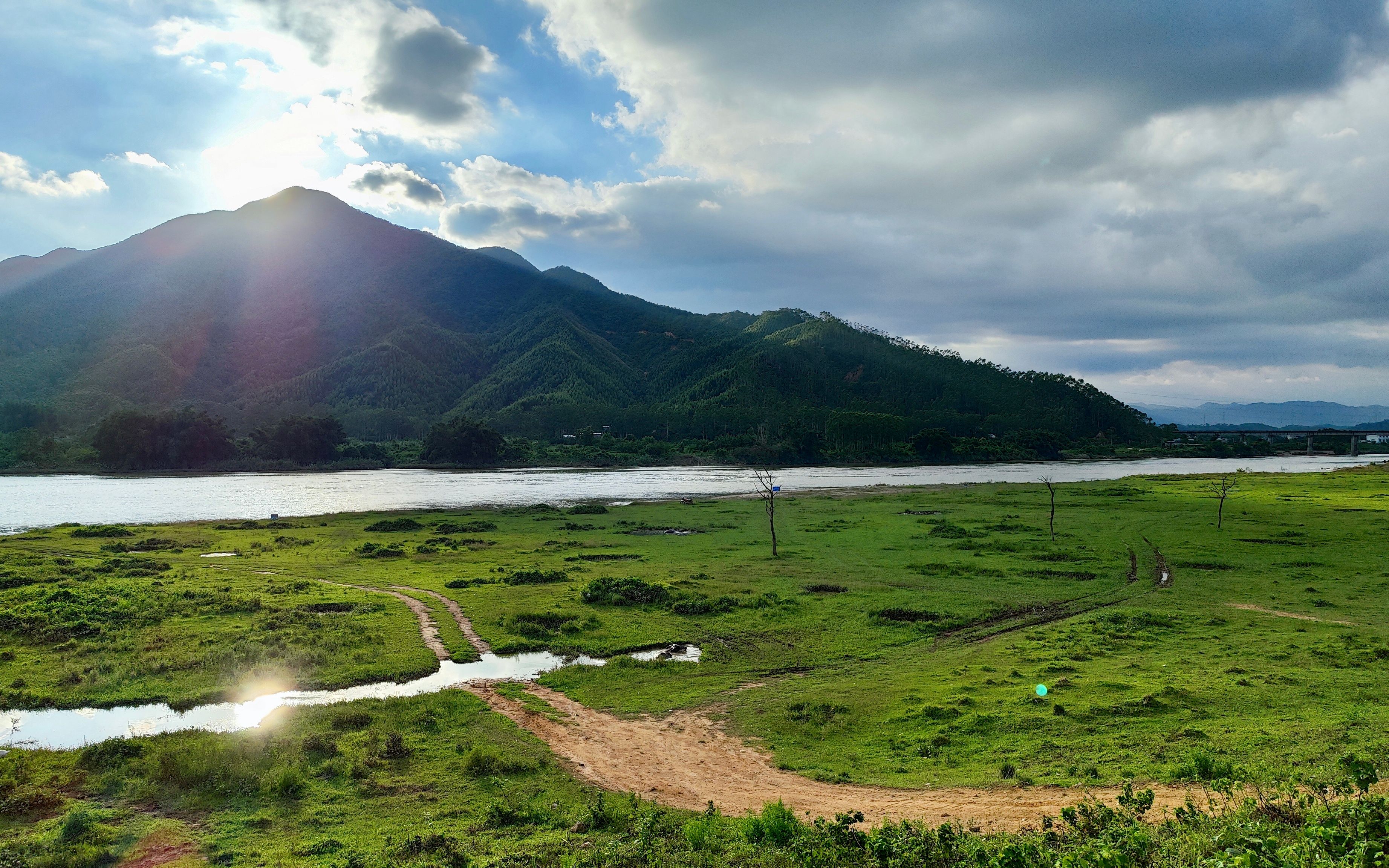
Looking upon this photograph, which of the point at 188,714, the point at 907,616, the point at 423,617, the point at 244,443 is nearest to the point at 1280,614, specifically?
the point at 907,616

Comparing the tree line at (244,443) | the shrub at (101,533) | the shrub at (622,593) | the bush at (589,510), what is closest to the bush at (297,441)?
the tree line at (244,443)

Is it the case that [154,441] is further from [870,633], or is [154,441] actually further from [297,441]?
[870,633]

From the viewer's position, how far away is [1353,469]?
115 meters

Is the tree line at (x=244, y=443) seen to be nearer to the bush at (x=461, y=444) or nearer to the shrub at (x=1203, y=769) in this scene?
the bush at (x=461, y=444)

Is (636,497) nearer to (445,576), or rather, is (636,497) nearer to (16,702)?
(445,576)

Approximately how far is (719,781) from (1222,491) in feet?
243

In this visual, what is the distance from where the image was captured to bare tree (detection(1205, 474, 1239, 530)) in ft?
174

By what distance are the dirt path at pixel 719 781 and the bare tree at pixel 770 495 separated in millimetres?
25464

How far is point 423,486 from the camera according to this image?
114 meters

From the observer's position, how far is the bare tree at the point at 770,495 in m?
45.7

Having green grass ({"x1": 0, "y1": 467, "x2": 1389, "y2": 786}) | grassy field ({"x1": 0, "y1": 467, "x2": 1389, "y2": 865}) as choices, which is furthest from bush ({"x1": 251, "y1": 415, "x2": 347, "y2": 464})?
grassy field ({"x1": 0, "y1": 467, "x2": 1389, "y2": 865})

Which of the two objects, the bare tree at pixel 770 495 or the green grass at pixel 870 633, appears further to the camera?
the bare tree at pixel 770 495

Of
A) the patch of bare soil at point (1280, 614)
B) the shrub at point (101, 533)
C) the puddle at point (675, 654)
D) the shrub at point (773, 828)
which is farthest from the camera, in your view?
the shrub at point (101, 533)

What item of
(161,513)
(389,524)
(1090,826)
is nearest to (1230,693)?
(1090,826)
